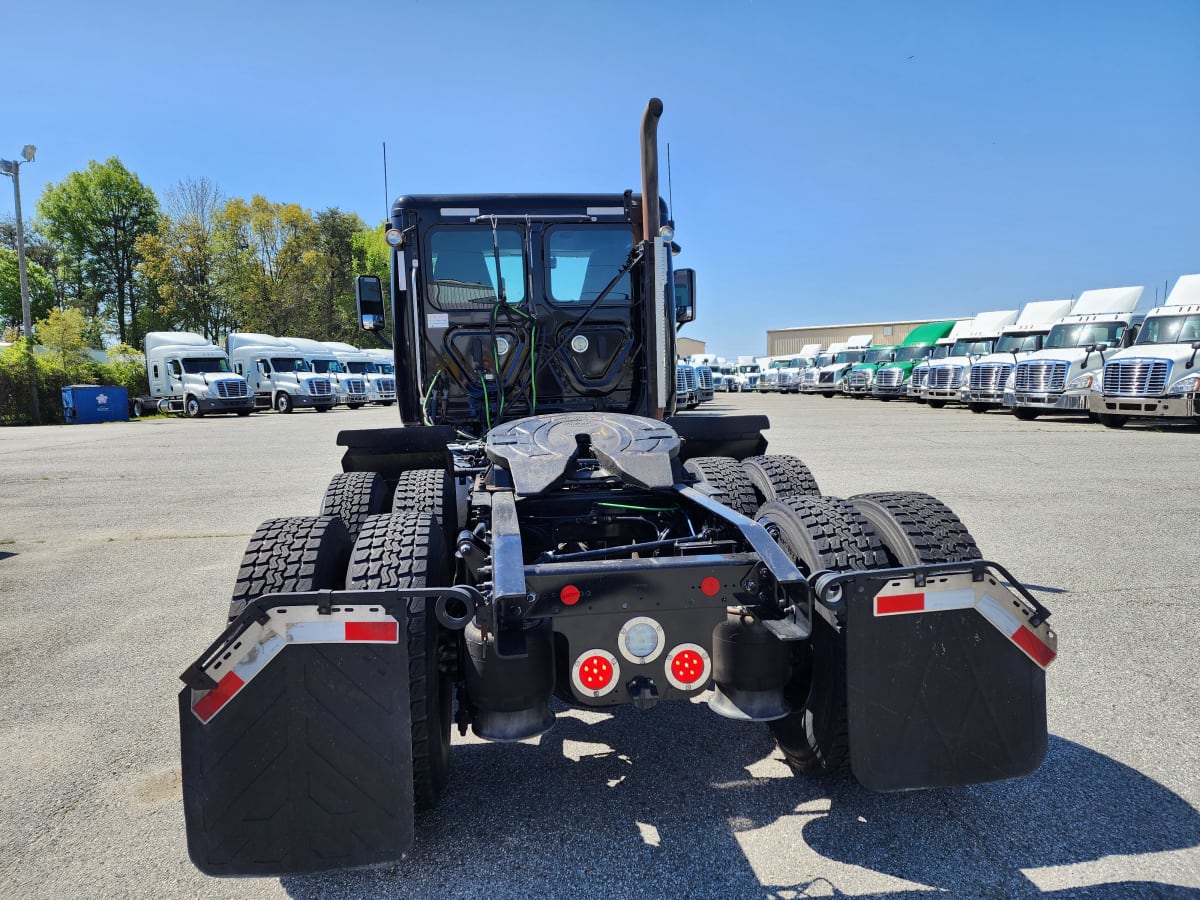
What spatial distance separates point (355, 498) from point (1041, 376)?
64.5 feet

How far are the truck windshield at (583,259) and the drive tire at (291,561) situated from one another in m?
3.27

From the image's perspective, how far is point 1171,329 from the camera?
53.2 ft

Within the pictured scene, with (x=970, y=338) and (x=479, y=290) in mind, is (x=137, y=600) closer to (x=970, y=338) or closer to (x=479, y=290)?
(x=479, y=290)

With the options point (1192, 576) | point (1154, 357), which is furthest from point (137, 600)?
point (1154, 357)

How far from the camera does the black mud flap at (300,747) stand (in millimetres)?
2041

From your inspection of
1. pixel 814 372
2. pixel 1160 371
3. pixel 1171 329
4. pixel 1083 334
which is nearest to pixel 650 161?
pixel 1160 371

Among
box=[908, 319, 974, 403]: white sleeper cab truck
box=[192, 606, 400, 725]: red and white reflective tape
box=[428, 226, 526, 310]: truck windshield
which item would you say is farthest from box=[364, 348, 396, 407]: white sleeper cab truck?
box=[192, 606, 400, 725]: red and white reflective tape

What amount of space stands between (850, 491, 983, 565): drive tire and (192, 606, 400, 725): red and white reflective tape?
1.79m

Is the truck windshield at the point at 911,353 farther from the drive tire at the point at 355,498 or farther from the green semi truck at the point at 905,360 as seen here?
the drive tire at the point at 355,498

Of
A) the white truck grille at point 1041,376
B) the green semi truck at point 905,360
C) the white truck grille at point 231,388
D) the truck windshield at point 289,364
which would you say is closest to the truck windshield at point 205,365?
the white truck grille at point 231,388

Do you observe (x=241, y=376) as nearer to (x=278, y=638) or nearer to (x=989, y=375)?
(x=989, y=375)

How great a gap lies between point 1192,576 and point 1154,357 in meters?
12.9

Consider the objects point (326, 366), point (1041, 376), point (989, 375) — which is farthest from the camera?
point (326, 366)

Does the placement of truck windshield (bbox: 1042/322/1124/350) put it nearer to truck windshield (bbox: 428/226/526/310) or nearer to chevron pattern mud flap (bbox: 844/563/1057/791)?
truck windshield (bbox: 428/226/526/310)
